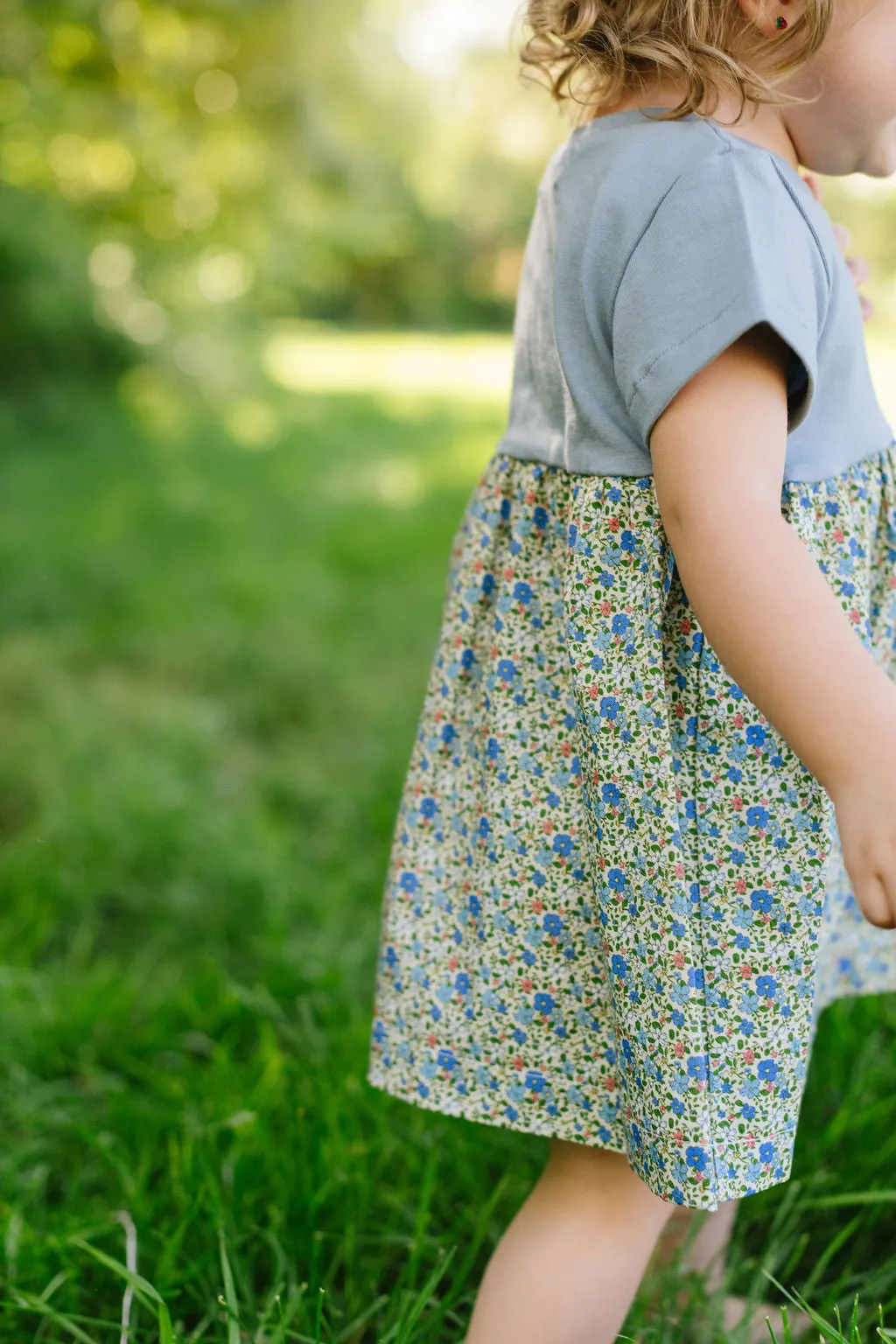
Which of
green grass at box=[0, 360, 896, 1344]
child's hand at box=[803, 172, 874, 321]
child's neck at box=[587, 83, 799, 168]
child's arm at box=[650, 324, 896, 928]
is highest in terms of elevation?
child's neck at box=[587, 83, 799, 168]

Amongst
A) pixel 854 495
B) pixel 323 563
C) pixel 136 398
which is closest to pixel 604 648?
pixel 854 495

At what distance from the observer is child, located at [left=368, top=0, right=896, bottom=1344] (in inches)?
34.2

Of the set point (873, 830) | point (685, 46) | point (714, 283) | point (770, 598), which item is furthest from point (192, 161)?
→ point (873, 830)

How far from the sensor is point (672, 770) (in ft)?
3.18

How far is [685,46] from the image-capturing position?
0.96 m

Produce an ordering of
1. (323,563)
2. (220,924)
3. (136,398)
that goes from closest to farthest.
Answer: (220,924) → (323,563) → (136,398)

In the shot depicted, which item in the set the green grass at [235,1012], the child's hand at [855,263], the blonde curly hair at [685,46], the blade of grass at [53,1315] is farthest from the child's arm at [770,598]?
the blade of grass at [53,1315]

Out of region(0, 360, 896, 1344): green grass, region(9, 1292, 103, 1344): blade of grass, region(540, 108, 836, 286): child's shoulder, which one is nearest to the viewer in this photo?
region(540, 108, 836, 286): child's shoulder

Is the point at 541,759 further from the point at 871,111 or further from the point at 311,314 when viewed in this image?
the point at 311,314

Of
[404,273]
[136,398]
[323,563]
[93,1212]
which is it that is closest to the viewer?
[93,1212]

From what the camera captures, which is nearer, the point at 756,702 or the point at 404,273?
the point at 756,702

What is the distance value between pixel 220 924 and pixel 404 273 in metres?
18.5

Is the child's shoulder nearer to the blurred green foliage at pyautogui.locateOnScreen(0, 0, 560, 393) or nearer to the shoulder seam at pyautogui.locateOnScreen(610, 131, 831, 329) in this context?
the shoulder seam at pyautogui.locateOnScreen(610, 131, 831, 329)

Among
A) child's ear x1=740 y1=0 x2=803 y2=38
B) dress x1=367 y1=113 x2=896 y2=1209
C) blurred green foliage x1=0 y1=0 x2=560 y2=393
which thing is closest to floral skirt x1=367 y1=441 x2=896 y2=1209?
dress x1=367 y1=113 x2=896 y2=1209
